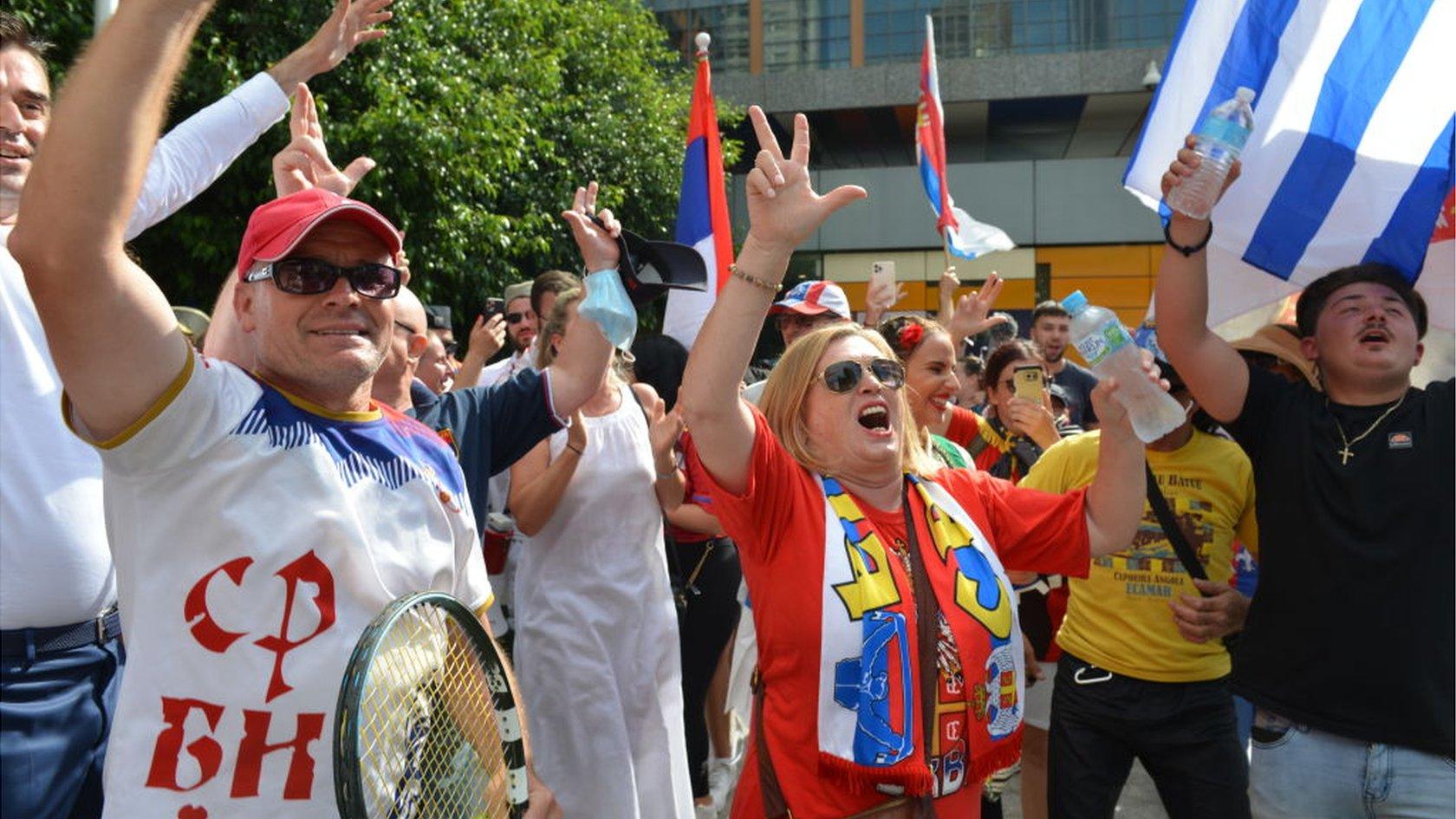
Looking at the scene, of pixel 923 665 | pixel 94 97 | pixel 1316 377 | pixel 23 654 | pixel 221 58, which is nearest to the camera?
pixel 94 97

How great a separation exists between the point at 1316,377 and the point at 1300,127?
756 mm

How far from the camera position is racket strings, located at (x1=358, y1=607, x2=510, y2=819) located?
165cm

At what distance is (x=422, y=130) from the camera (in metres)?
11.3

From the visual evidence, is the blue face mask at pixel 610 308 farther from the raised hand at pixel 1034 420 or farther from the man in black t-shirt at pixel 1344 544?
the raised hand at pixel 1034 420

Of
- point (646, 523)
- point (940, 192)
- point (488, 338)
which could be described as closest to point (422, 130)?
point (940, 192)

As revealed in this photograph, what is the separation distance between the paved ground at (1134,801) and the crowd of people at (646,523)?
0.93m

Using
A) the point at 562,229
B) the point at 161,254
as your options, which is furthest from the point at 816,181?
the point at 161,254

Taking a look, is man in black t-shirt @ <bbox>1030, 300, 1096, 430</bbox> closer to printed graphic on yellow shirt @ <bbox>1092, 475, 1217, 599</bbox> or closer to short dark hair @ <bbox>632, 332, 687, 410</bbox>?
short dark hair @ <bbox>632, 332, 687, 410</bbox>

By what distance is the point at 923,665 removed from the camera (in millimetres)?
2645

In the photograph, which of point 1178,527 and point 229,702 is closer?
point 229,702

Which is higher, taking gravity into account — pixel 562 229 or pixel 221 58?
pixel 221 58

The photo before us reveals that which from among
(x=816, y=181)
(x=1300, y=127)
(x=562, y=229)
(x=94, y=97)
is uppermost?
(x=94, y=97)

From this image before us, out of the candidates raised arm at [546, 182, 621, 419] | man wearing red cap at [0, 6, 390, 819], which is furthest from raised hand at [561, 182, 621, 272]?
man wearing red cap at [0, 6, 390, 819]

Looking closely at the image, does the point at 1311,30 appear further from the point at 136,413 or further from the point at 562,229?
the point at 562,229
